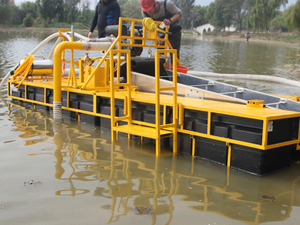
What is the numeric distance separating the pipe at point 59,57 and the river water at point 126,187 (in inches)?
58.9

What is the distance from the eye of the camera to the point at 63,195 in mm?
3996

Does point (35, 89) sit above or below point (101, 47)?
below

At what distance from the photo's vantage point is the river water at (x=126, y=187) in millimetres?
3582

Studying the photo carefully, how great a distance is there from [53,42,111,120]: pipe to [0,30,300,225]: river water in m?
1.50

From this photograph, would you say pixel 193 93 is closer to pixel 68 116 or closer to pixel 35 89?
pixel 68 116

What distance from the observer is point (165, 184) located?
4.42 metres

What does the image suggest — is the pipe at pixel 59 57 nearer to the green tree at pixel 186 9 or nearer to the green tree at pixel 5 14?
the green tree at pixel 5 14

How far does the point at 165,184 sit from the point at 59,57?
4.25m

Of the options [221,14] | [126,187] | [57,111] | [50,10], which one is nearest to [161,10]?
[57,111]

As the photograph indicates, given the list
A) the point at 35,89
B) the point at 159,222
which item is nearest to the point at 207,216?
the point at 159,222

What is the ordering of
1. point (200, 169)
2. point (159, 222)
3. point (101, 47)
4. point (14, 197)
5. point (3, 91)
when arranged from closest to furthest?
point (159, 222), point (14, 197), point (200, 169), point (101, 47), point (3, 91)

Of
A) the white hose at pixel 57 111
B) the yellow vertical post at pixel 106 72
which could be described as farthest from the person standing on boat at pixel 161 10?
the white hose at pixel 57 111

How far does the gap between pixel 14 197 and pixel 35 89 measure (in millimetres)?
5581

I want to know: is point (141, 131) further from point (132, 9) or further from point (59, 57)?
point (132, 9)
